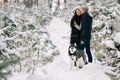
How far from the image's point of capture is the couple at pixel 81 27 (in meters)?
10.0

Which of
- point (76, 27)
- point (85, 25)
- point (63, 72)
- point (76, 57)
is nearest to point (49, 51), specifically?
point (76, 57)

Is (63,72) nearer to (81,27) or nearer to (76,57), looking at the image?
(76,57)

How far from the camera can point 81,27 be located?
10.2 m

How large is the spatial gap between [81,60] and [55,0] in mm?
23141

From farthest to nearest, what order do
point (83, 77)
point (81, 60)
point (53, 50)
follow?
point (53, 50) → point (81, 60) → point (83, 77)

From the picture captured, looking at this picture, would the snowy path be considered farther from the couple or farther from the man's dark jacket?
the man's dark jacket

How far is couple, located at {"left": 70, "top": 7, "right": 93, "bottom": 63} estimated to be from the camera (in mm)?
10039

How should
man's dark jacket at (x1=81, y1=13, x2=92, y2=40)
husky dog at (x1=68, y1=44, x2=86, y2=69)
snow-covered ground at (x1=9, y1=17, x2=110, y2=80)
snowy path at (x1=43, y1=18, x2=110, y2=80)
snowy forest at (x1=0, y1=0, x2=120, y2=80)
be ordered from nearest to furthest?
snowy forest at (x1=0, y1=0, x2=120, y2=80) → snow-covered ground at (x1=9, y1=17, x2=110, y2=80) → snowy path at (x1=43, y1=18, x2=110, y2=80) → man's dark jacket at (x1=81, y1=13, x2=92, y2=40) → husky dog at (x1=68, y1=44, x2=86, y2=69)

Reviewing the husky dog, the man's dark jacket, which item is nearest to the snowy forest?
the husky dog

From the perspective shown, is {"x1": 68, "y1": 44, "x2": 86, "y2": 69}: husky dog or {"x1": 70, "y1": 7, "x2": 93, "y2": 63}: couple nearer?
{"x1": 70, "y1": 7, "x2": 93, "y2": 63}: couple

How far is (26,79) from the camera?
7066 millimetres

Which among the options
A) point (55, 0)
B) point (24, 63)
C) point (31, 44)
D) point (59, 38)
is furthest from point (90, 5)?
point (55, 0)

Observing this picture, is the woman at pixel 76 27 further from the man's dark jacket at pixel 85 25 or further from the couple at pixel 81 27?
the man's dark jacket at pixel 85 25

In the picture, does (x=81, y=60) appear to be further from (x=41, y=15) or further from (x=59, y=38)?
(x=41, y=15)
